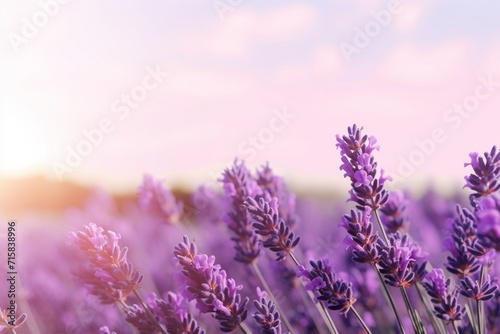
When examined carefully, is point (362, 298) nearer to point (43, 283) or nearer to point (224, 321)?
point (224, 321)

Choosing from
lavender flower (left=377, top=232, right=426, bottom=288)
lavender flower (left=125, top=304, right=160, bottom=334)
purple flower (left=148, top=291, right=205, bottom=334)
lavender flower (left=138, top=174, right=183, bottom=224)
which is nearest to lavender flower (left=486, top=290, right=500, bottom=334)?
lavender flower (left=377, top=232, right=426, bottom=288)

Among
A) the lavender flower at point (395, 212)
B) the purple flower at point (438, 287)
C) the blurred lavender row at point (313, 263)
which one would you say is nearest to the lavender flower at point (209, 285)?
the blurred lavender row at point (313, 263)

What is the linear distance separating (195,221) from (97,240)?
8.75m

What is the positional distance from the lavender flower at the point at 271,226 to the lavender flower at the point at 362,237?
0.73 ft

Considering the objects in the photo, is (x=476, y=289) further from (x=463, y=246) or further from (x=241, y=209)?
(x=241, y=209)

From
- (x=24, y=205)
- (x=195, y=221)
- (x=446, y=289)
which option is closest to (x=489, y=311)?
(x=446, y=289)

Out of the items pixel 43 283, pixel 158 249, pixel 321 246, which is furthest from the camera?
pixel 158 249

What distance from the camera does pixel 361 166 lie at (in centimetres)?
189

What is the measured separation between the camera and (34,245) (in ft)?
22.1

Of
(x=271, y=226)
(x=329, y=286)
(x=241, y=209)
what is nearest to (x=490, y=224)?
(x=329, y=286)

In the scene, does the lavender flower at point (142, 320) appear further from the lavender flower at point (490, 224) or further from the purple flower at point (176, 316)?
the lavender flower at point (490, 224)

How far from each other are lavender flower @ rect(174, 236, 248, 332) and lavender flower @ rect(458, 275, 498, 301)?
2.12 ft

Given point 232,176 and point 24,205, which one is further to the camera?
point 24,205

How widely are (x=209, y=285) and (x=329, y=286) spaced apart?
35cm
